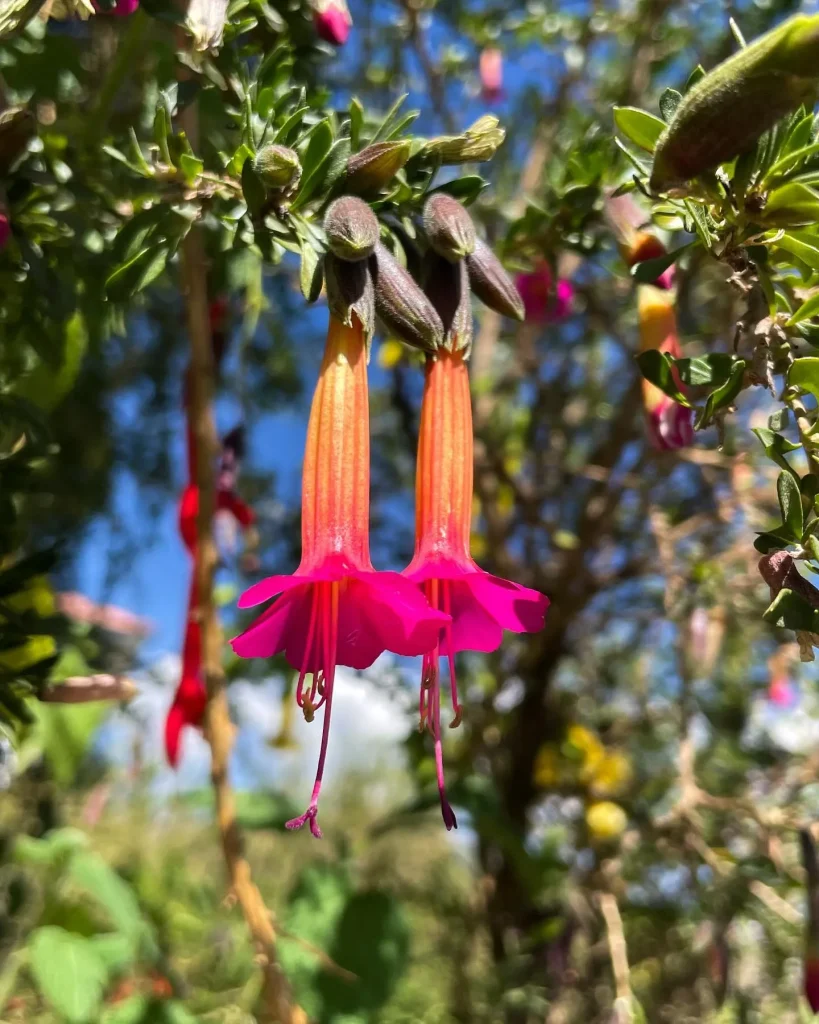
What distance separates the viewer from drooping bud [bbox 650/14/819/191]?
0.88ft

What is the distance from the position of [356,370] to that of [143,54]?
0.36m

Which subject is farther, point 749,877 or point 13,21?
point 749,877

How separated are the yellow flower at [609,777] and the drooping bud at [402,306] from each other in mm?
835

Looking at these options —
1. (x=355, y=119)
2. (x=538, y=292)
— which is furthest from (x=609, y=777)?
(x=355, y=119)

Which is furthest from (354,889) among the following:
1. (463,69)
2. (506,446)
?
(463,69)

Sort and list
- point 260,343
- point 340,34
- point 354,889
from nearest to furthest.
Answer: point 340,34 < point 354,889 < point 260,343

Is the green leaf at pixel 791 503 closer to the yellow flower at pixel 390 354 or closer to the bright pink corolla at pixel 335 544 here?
the bright pink corolla at pixel 335 544

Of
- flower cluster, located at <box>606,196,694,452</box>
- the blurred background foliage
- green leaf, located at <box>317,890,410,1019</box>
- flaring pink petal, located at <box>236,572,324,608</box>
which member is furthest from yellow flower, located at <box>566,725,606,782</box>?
flaring pink petal, located at <box>236,572,324,608</box>

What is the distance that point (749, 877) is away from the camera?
2.37 ft

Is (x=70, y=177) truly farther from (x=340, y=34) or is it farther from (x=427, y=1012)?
(x=427, y=1012)

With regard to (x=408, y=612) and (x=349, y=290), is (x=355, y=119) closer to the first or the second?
(x=349, y=290)

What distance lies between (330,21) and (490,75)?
0.97 metres

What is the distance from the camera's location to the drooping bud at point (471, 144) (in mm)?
377

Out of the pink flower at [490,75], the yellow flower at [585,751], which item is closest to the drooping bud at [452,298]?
the yellow flower at [585,751]
